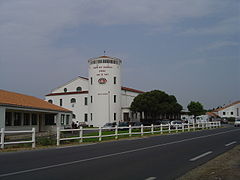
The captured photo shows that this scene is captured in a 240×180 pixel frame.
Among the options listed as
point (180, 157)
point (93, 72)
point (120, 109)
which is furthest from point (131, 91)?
point (180, 157)

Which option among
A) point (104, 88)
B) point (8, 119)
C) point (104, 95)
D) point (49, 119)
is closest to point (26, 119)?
point (8, 119)

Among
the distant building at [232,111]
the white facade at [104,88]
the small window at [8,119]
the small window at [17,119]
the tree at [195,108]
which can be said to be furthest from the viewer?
the distant building at [232,111]

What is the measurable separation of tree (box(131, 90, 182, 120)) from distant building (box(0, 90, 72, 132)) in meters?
25.0

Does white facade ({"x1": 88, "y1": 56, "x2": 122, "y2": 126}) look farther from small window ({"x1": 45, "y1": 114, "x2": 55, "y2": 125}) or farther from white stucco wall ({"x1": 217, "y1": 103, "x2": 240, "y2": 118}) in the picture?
white stucco wall ({"x1": 217, "y1": 103, "x2": 240, "y2": 118})

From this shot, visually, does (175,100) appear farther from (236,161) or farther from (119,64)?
(236,161)

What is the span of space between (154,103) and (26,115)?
122 feet

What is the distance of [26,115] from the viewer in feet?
106

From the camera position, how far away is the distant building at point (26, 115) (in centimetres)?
2719

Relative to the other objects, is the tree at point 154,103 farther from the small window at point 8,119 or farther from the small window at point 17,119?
the small window at point 8,119

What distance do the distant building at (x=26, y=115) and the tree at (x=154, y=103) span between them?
25.0 m

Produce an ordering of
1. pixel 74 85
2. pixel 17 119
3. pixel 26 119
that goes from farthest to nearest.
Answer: pixel 74 85 → pixel 26 119 → pixel 17 119

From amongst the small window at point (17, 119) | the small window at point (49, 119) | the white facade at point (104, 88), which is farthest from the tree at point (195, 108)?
the small window at point (17, 119)

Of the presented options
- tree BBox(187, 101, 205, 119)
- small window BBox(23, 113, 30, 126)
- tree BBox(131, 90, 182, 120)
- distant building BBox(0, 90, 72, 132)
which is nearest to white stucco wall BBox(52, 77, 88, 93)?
tree BBox(131, 90, 182, 120)

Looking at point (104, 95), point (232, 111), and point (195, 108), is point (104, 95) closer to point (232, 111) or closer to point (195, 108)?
point (195, 108)
